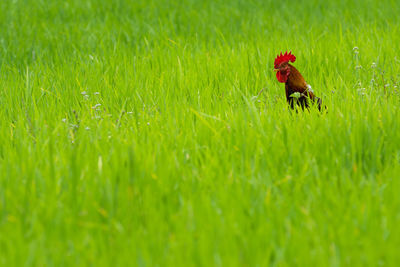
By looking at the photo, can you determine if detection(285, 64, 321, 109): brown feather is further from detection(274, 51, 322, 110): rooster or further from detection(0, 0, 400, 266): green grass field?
detection(0, 0, 400, 266): green grass field

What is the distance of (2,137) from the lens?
10.7 ft

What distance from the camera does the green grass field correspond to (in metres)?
1.96

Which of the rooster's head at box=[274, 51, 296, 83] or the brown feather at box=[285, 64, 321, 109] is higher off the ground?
the rooster's head at box=[274, 51, 296, 83]

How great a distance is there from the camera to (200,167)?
2727 mm

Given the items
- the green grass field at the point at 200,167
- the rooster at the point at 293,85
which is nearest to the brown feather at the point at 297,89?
the rooster at the point at 293,85

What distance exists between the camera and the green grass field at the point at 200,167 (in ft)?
6.45

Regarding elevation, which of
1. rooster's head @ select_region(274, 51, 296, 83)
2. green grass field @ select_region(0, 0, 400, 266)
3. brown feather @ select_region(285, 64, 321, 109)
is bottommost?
green grass field @ select_region(0, 0, 400, 266)

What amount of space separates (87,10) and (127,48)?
204 cm

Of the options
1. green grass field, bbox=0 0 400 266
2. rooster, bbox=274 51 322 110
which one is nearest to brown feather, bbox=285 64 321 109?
rooster, bbox=274 51 322 110

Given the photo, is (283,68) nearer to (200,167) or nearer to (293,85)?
(293,85)

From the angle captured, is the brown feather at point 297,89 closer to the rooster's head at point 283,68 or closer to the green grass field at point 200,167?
the rooster's head at point 283,68

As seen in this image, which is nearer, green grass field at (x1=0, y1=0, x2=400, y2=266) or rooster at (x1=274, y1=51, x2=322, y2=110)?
green grass field at (x1=0, y1=0, x2=400, y2=266)

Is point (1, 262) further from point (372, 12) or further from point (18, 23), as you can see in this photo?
point (372, 12)

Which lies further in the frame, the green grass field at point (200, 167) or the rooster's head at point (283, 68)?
the rooster's head at point (283, 68)
